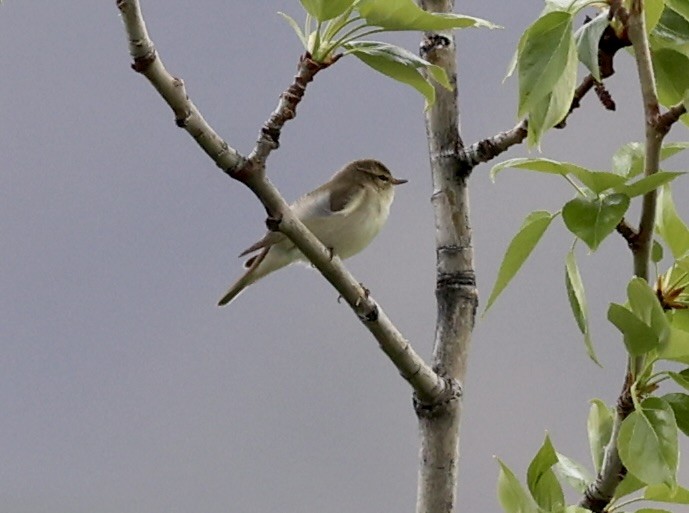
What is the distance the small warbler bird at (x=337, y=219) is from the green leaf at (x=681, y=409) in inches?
68.7

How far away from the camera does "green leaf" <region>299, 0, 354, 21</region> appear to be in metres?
1.79

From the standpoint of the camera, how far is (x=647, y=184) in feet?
5.32

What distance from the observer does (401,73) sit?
74.6 inches

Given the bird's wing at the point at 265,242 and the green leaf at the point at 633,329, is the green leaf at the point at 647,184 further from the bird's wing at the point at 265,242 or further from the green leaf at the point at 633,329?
the bird's wing at the point at 265,242

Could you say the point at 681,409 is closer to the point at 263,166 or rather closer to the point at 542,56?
the point at 542,56

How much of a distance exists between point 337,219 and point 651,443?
2.09 meters

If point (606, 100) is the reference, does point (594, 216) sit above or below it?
below

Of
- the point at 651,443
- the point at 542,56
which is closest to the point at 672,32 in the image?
the point at 542,56

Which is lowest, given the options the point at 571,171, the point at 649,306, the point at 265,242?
the point at 649,306

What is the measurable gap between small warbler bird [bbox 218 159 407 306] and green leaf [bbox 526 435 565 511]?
5.10 ft

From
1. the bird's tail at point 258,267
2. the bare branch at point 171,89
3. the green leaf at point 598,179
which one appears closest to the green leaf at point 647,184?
the green leaf at point 598,179

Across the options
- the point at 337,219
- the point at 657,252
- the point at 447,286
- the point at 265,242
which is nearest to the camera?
the point at 657,252

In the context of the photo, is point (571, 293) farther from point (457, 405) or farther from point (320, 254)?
point (457, 405)

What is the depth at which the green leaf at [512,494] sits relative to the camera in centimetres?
181
